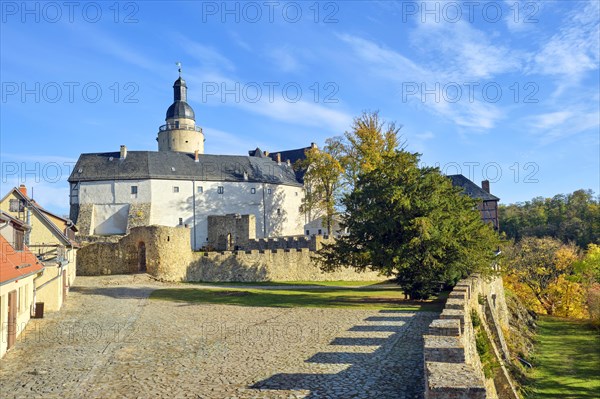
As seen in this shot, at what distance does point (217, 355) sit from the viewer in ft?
42.7

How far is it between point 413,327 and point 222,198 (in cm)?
4265

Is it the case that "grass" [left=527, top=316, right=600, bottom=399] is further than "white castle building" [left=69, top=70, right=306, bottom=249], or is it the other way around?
A: "white castle building" [left=69, top=70, right=306, bottom=249]

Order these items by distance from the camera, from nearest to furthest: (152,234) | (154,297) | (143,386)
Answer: (143,386) → (154,297) → (152,234)

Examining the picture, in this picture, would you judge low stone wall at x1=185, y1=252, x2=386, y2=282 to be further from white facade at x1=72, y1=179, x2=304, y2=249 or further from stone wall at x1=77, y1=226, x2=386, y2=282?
white facade at x1=72, y1=179, x2=304, y2=249

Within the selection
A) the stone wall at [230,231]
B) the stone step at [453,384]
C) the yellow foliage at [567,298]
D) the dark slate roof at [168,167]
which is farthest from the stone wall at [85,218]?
the stone step at [453,384]

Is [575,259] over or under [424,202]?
under

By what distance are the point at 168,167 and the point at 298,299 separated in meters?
34.3

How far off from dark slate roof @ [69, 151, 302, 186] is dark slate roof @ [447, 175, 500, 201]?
819 inches

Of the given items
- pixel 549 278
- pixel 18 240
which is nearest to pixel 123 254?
pixel 18 240

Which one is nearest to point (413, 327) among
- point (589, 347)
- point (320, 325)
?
point (320, 325)

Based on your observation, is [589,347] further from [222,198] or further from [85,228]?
[85,228]

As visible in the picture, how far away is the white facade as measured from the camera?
53500 millimetres

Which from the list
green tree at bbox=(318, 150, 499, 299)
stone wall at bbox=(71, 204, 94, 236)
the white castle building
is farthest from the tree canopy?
stone wall at bbox=(71, 204, 94, 236)

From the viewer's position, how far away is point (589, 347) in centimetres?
2925
